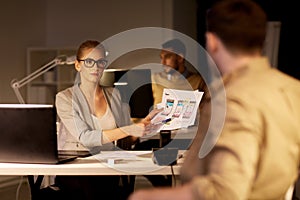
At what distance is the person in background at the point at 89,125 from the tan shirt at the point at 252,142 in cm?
158

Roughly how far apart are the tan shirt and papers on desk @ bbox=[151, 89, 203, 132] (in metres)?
1.50

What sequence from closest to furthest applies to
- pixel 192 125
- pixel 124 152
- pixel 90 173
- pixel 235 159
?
1. pixel 235 159
2. pixel 90 173
3. pixel 192 125
4. pixel 124 152

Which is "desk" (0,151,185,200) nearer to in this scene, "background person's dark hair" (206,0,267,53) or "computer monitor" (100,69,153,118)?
"computer monitor" (100,69,153,118)

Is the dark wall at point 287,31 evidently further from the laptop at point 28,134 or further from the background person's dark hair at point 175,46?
the laptop at point 28,134

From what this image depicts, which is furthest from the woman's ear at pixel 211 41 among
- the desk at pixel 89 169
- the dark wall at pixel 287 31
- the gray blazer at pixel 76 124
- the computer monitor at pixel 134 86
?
the dark wall at pixel 287 31

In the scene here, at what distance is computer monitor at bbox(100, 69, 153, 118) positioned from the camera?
12.2ft

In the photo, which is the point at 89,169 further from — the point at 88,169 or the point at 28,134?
the point at 28,134

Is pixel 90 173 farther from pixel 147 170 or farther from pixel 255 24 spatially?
pixel 255 24

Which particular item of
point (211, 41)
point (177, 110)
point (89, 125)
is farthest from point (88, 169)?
point (211, 41)

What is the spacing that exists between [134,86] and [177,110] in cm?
100

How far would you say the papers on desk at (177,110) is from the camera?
9.51ft

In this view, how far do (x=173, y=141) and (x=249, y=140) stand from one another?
1826 millimetres

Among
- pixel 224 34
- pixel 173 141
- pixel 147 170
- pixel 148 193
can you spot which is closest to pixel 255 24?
pixel 224 34

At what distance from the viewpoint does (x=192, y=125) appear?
2869 millimetres
